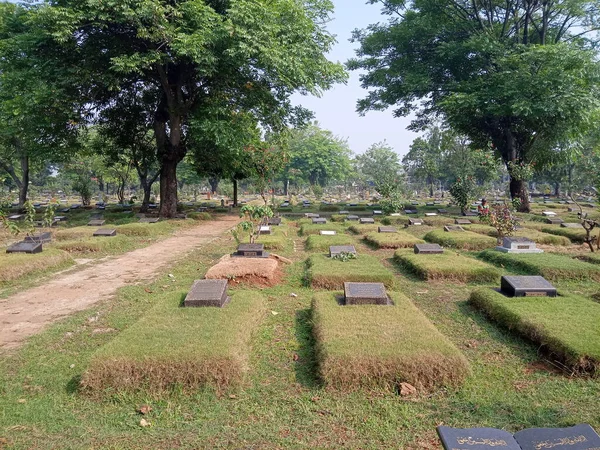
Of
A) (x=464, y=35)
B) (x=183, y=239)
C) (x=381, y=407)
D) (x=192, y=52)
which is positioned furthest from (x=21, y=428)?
(x=464, y=35)

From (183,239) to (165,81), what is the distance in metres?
8.47

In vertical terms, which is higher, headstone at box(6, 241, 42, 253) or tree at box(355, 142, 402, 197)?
tree at box(355, 142, 402, 197)

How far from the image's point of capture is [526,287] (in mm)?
6668

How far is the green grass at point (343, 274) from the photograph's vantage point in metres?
8.09

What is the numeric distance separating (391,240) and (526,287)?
6573 mm

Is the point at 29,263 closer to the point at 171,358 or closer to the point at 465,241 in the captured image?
the point at 171,358

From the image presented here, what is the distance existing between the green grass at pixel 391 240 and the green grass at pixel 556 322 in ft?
19.3

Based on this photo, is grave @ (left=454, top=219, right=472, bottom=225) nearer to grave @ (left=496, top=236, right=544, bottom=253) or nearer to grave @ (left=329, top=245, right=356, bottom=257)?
grave @ (left=496, top=236, right=544, bottom=253)

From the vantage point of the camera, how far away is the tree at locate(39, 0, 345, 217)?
15328 mm

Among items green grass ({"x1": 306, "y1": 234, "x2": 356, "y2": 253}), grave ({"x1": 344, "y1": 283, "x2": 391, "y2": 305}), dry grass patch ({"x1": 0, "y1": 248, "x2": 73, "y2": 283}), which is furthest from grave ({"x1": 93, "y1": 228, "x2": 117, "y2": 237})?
grave ({"x1": 344, "y1": 283, "x2": 391, "y2": 305})

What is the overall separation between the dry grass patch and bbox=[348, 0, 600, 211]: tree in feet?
64.9

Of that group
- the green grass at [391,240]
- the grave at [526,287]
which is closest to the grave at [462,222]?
the green grass at [391,240]

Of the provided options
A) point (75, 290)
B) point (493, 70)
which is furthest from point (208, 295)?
point (493, 70)

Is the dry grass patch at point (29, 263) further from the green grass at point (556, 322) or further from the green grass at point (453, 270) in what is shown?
the green grass at point (556, 322)
